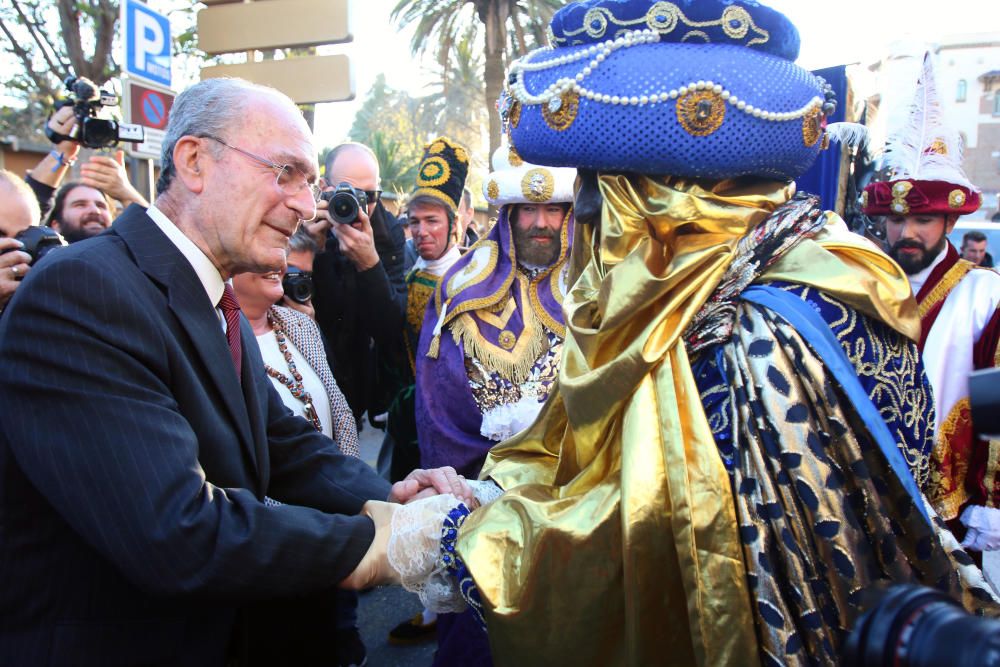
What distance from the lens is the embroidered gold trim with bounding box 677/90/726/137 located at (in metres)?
1.55

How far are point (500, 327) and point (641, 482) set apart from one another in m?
2.12

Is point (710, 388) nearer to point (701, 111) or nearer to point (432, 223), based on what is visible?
point (701, 111)

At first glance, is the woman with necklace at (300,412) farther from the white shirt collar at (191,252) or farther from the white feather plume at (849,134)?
the white feather plume at (849,134)

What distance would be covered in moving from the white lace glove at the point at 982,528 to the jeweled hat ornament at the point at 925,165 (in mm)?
1411

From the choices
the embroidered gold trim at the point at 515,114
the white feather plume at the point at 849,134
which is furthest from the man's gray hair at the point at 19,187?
the white feather plume at the point at 849,134

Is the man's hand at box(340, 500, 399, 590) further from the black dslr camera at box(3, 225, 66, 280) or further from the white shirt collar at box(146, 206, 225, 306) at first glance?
the black dslr camera at box(3, 225, 66, 280)

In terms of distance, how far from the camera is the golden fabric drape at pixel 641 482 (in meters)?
1.47

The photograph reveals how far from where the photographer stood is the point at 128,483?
150 centimetres

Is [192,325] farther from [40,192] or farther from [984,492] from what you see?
[40,192]

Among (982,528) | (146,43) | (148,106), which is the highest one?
(146,43)

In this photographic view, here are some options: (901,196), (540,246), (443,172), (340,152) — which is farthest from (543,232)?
(901,196)

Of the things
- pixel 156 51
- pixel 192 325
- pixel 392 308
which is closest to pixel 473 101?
pixel 156 51

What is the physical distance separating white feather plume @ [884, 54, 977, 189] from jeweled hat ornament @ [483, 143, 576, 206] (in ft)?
5.21

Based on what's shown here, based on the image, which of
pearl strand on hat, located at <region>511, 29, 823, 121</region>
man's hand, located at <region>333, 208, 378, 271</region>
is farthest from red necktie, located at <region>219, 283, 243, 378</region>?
man's hand, located at <region>333, 208, 378, 271</region>
